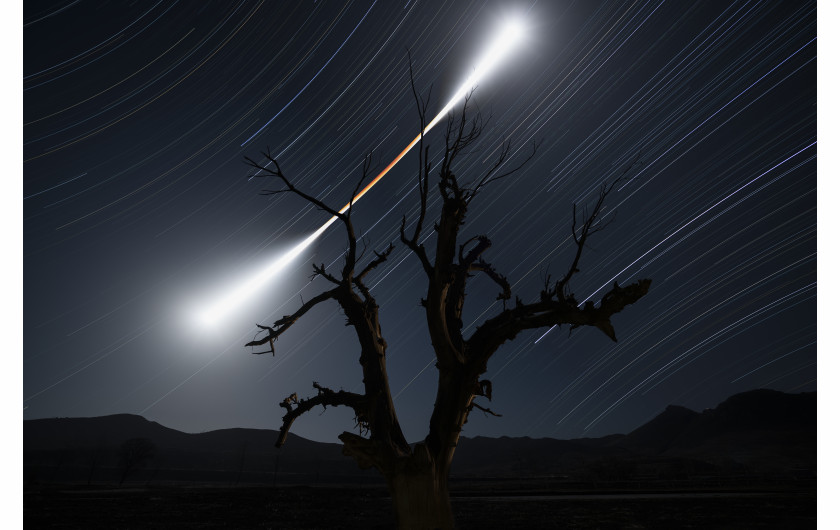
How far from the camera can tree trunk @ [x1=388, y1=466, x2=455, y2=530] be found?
240 inches

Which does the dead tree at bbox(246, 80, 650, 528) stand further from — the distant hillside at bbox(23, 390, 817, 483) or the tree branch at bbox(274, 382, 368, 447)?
the distant hillside at bbox(23, 390, 817, 483)

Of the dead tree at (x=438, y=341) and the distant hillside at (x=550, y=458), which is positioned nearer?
the dead tree at (x=438, y=341)

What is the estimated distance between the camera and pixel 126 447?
302 feet

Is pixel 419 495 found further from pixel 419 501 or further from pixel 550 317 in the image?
pixel 550 317

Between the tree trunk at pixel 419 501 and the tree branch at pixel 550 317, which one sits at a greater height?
the tree branch at pixel 550 317

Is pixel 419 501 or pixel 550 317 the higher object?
pixel 550 317

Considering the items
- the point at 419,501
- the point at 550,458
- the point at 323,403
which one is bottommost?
the point at 419,501

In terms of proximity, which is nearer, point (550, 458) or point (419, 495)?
point (419, 495)

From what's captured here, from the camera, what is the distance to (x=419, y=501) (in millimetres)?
6102

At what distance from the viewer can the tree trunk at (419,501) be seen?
20.0 feet

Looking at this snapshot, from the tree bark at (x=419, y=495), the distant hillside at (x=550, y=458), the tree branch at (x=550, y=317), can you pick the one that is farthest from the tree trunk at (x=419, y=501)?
the distant hillside at (x=550, y=458)

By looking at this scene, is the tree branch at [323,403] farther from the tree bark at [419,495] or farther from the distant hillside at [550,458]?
the distant hillside at [550,458]

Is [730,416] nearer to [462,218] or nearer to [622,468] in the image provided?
[622,468]

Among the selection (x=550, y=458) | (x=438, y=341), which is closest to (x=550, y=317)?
(x=438, y=341)
